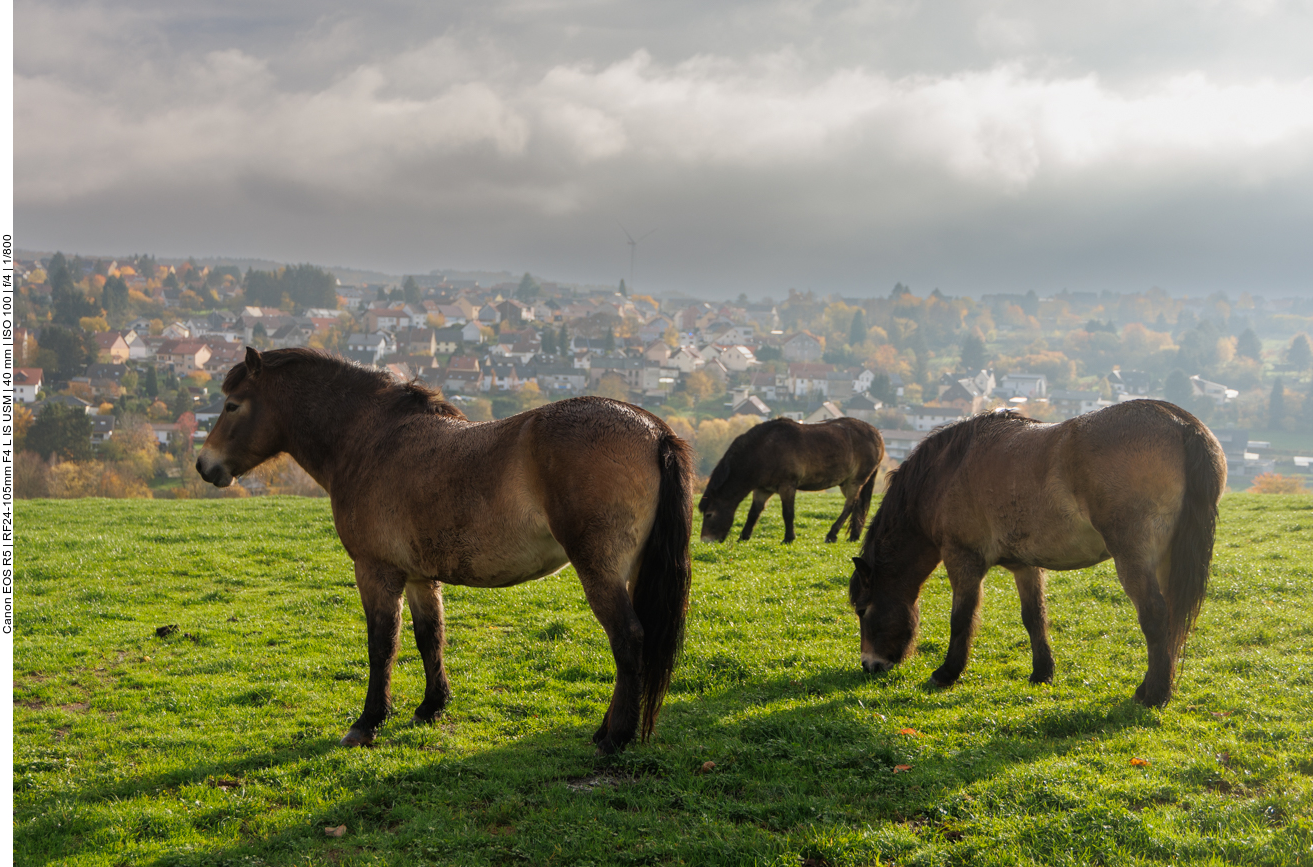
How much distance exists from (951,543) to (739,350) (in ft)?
442

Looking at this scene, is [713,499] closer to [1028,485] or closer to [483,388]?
[1028,485]

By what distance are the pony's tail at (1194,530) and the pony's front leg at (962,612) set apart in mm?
1438

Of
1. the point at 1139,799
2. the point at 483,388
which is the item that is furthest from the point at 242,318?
the point at 1139,799

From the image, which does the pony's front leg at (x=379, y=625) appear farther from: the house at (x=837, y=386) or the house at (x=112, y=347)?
the house at (x=837, y=386)

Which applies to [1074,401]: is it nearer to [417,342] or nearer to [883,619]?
[417,342]

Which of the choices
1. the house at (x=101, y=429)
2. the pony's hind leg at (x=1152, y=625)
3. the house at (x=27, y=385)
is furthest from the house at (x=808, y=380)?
the pony's hind leg at (x=1152, y=625)

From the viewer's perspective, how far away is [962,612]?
702 cm

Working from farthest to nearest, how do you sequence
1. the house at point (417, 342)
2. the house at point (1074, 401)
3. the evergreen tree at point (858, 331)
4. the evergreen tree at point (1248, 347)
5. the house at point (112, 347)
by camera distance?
the evergreen tree at point (858, 331), the evergreen tree at point (1248, 347), the house at point (417, 342), the house at point (1074, 401), the house at point (112, 347)

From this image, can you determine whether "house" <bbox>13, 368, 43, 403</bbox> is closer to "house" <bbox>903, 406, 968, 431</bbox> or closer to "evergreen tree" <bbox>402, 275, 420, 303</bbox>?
"house" <bbox>903, 406, 968, 431</bbox>

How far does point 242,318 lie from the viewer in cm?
14288

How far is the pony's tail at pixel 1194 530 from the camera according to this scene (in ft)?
19.1

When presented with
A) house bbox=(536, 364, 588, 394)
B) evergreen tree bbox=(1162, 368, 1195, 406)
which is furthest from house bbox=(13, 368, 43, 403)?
evergreen tree bbox=(1162, 368, 1195, 406)

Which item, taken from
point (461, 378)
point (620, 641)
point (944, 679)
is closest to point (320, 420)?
point (620, 641)

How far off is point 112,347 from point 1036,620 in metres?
120
